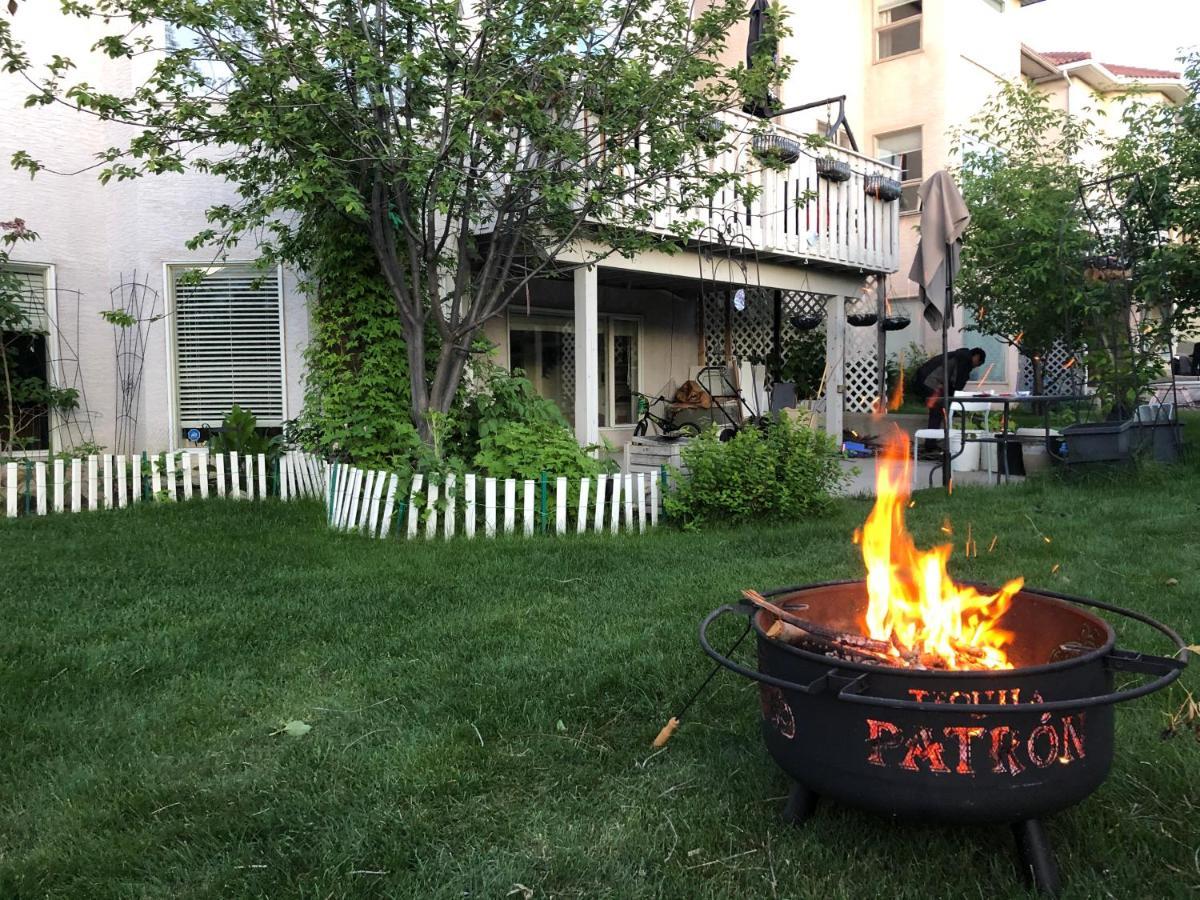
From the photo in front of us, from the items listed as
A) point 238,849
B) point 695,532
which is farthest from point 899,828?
point 695,532

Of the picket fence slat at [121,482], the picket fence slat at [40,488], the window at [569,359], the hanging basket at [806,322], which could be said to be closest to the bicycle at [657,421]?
the window at [569,359]

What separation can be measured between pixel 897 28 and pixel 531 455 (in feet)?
44.6

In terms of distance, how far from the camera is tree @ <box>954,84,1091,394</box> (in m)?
10.4

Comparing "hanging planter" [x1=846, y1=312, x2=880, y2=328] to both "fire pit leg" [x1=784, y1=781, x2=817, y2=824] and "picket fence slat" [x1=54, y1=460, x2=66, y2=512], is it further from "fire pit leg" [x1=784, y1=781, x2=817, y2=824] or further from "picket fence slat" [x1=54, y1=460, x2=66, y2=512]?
"fire pit leg" [x1=784, y1=781, x2=817, y2=824]

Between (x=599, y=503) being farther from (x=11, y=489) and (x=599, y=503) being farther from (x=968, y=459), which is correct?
(x=968, y=459)

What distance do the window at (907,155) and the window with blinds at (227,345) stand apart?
11.6 m

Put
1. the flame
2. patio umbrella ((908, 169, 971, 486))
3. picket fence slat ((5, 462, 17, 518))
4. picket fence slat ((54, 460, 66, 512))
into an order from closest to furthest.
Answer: the flame → picket fence slat ((5, 462, 17, 518)) → picket fence slat ((54, 460, 66, 512)) → patio umbrella ((908, 169, 971, 486))

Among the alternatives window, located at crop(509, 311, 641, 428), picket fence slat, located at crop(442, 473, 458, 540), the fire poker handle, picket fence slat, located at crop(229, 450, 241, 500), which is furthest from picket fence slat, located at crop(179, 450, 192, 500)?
the fire poker handle

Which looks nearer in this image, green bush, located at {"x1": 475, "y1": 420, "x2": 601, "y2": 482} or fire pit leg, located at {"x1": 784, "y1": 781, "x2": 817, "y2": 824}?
fire pit leg, located at {"x1": 784, "y1": 781, "x2": 817, "y2": 824}

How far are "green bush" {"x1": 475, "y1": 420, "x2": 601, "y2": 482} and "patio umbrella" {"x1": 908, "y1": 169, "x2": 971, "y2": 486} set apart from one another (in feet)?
11.1

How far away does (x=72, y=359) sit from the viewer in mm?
8758

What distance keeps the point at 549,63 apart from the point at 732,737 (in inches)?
195

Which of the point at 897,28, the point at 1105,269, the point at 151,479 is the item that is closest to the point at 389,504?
the point at 151,479

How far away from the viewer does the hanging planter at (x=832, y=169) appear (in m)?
10.5
